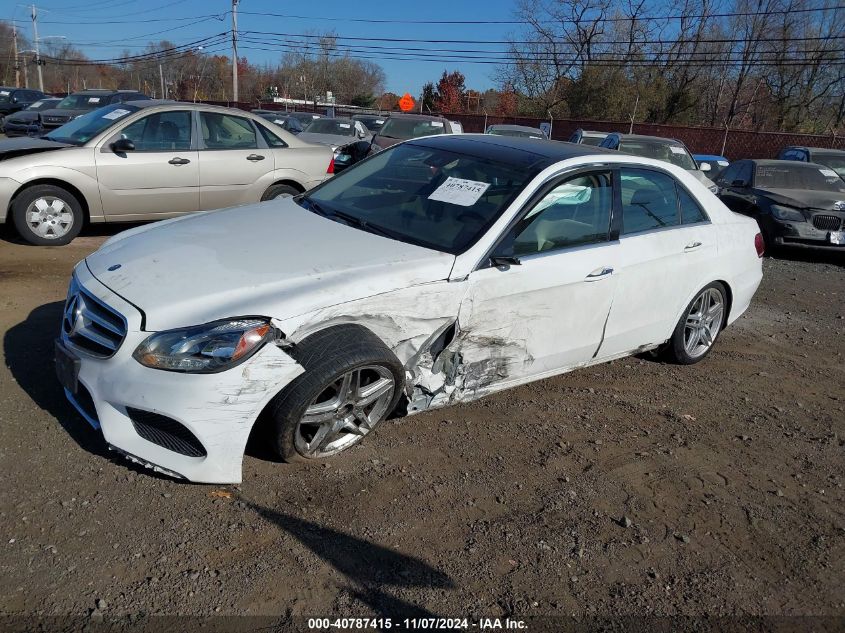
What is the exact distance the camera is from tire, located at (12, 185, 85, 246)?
7117 millimetres

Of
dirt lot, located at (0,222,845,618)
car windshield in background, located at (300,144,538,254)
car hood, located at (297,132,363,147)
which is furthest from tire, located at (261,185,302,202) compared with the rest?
car hood, located at (297,132,363,147)

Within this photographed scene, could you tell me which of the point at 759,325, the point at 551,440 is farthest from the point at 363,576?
the point at 759,325

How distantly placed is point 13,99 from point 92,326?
32871mm

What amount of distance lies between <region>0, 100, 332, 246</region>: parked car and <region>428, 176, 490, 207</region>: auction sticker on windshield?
469cm

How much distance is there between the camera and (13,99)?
99.3 ft

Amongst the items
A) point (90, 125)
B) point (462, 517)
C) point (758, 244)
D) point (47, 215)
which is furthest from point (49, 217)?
point (758, 244)

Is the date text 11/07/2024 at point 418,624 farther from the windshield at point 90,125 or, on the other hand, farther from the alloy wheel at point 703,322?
the windshield at point 90,125

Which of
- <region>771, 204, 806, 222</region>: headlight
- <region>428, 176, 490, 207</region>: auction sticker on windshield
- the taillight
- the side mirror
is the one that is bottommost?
<region>771, 204, 806, 222</region>: headlight

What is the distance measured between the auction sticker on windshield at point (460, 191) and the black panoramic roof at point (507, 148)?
304 mm

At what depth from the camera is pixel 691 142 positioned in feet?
90.3

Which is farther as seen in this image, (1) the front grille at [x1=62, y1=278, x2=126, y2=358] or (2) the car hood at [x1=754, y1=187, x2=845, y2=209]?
(2) the car hood at [x1=754, y1=187, x2=845, y2=209]

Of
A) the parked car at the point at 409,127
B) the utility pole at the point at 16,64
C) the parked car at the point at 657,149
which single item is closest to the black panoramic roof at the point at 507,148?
the parked car at the point at 657,149

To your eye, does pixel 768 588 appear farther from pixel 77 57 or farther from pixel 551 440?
pixel 77 57

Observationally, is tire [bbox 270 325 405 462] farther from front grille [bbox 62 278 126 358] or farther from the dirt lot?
front grille [bbox 62 278 126 358]
